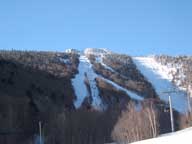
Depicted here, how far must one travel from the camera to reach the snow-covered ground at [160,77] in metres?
127

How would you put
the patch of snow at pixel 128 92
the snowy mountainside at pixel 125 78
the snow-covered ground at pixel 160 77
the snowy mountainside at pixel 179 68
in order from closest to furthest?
the snowy mountainside at pixel 125 78, the patch of snow at pixel 128 92, the snow-covered ground at pixel 160 77, the snowy mountainside at pixel 179 68

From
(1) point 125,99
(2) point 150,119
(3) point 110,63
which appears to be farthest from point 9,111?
(3) point 110,63

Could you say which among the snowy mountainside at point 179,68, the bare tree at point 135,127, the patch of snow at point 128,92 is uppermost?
the snowy mountainside at point 179,68

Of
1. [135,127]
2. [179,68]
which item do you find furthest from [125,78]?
[135,127]

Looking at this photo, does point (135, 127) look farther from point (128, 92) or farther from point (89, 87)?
point (89, 87)

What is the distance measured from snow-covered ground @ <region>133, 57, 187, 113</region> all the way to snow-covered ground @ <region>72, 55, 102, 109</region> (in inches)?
788

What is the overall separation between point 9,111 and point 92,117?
1405cm

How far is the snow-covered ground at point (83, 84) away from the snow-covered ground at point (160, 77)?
65.7 ft

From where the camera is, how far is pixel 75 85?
399 feet

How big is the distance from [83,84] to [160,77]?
39.4 metres

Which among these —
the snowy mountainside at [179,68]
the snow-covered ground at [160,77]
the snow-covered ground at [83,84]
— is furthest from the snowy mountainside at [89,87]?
the snowy mountainside at [179,68]

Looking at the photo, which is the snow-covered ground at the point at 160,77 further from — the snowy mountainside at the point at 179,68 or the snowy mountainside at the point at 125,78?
the snowy mountainside at the point at 179,68

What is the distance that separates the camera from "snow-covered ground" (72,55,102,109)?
110 m

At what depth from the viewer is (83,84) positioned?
4902 inches
